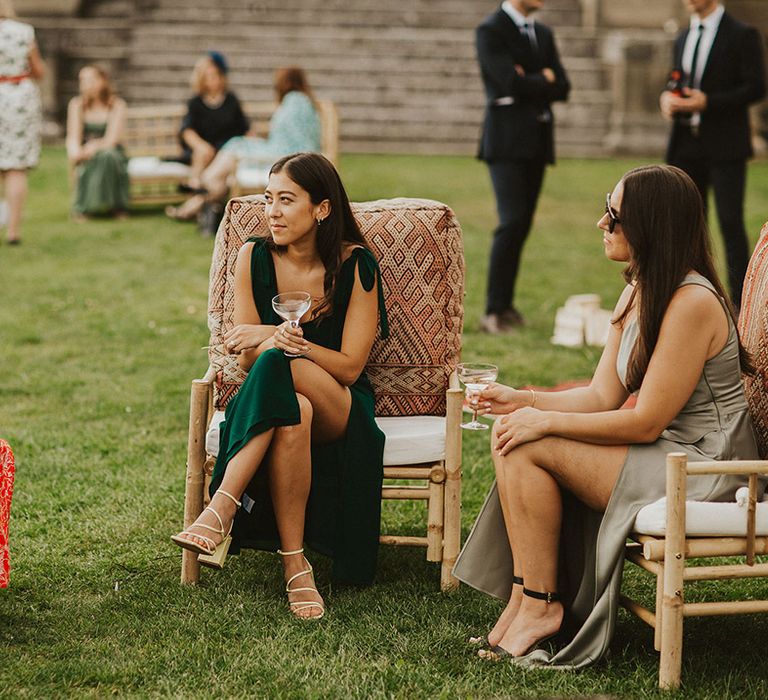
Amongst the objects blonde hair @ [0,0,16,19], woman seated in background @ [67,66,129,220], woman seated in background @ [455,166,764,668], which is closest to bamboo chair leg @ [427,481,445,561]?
woman seated in background @ [455,166,764,668]

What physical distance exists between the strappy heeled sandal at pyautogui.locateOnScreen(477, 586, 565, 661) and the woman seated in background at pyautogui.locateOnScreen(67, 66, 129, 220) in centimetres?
978

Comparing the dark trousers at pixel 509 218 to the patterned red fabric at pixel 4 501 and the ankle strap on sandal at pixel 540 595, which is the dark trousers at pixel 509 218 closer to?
the ankle strap on sandal at pixel 540 595

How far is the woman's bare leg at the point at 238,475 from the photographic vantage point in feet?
13.3

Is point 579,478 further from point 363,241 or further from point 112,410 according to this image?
point 112,410

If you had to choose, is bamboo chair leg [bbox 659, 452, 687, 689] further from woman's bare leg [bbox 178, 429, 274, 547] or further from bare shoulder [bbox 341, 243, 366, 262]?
bare shoulder [bbox 341, 243, 366, 262]

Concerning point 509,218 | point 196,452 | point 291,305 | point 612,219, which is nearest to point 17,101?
point 509,218

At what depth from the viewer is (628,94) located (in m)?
19.3

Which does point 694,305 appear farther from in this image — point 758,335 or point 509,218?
point 509,218

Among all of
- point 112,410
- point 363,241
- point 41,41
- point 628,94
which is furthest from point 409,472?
point 41,41

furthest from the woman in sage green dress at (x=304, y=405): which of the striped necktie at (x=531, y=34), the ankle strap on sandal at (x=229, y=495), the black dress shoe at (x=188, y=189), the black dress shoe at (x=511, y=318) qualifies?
the black dress shoe at (x=188, y=189)

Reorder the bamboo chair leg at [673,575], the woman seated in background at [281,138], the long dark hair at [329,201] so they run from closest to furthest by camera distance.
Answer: the bamboo chair leg at [673,575] → the long dark hair at [329,201] → the woman seated in background at [281,138]

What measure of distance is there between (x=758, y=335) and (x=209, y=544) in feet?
6.22

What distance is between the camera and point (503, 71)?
801 cm

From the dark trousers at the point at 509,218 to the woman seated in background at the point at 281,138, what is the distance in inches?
Answer: 134
